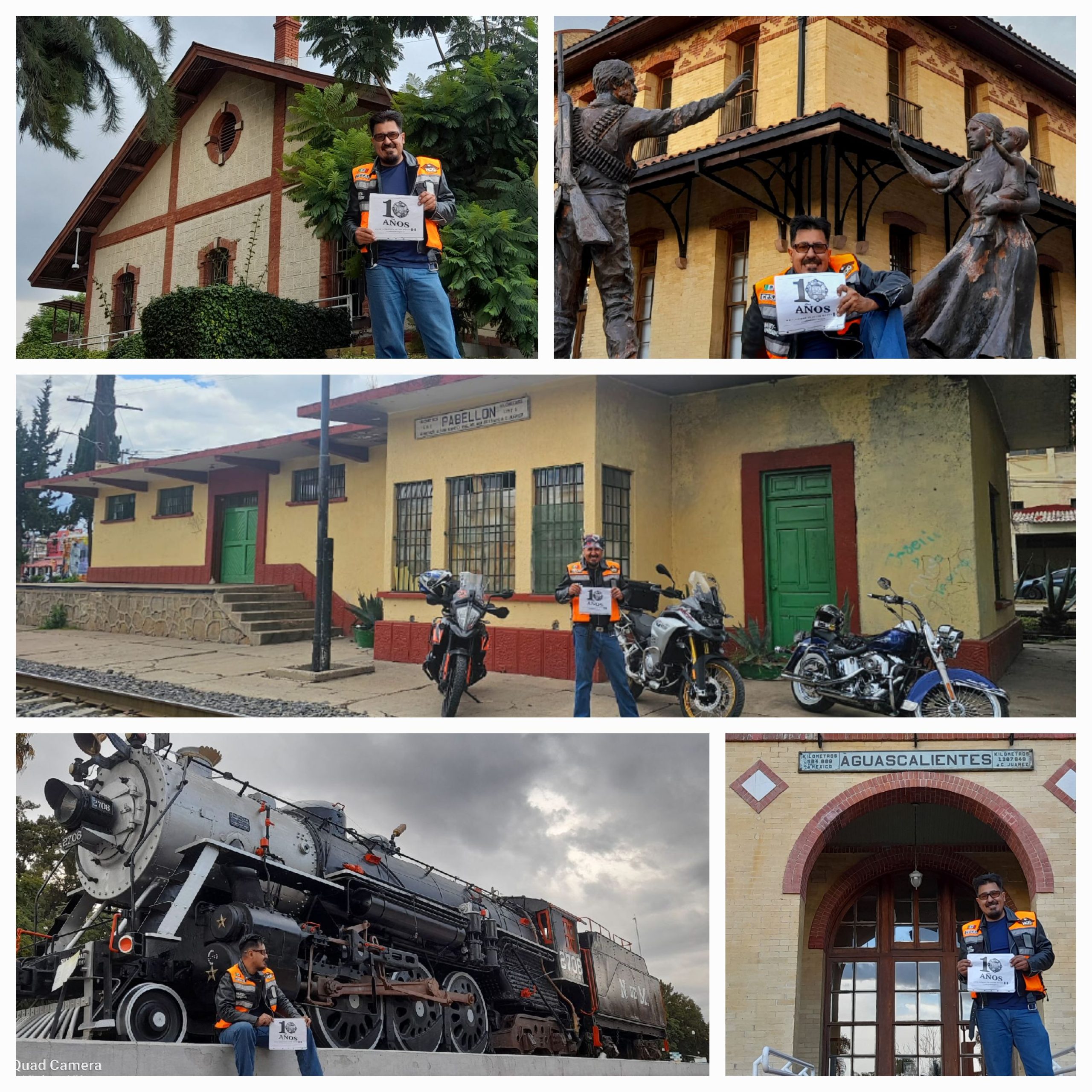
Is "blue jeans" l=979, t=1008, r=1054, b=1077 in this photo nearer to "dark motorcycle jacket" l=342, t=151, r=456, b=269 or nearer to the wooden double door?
the wooden double door

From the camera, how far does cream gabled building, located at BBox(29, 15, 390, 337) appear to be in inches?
412

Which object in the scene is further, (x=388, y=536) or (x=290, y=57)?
(x=290, y=57)

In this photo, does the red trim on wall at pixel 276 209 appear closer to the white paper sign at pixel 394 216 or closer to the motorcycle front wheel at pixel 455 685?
the white paper sign at pixel 394 216

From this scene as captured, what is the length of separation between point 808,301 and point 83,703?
16.9 ft

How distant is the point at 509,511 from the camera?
624cm

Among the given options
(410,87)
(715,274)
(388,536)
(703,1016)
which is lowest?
(703,1016)

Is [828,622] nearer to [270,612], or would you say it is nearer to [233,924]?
[270,612]

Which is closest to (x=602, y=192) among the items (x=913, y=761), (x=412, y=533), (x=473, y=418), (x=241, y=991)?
(x=473, y=418)

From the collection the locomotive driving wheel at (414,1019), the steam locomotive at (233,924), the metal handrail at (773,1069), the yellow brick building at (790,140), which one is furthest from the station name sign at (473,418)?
the metal handrail at (773,1069)

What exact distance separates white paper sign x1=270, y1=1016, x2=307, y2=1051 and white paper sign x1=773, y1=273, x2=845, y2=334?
15.1 feet

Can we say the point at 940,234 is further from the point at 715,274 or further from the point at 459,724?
the point at 459,724

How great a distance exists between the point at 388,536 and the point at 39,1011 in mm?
3313

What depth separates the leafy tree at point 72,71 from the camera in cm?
854
